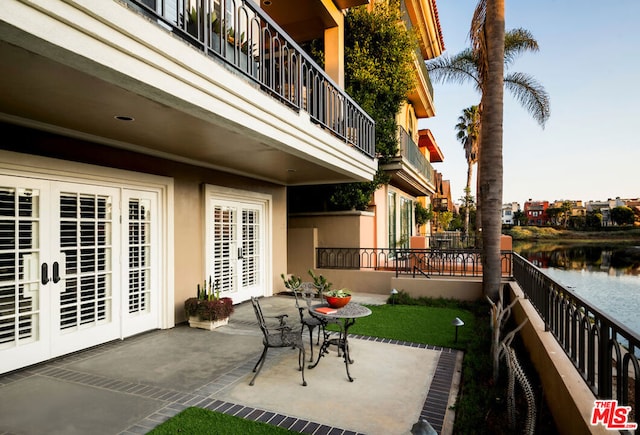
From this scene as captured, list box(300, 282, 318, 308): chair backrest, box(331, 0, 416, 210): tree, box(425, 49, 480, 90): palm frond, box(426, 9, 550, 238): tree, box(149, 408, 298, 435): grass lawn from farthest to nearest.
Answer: box(425, 49, 480, 90): palm frond → box(426, 9, 550, 238): tree → box(331, 0, 416, 210): tree → box(300, 282, 318, 308): chair backrest → box(149, 408, 298, 435): grass lawn

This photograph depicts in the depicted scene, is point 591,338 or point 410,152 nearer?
point 591,338

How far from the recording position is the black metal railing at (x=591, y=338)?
2.22m

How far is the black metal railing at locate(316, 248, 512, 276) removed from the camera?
1002 centimetres

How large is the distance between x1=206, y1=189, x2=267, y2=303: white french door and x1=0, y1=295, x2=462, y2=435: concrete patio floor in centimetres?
250

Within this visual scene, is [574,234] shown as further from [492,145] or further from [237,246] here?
[237,246]

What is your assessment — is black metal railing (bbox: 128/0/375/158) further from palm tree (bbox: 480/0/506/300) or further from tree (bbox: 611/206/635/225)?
tree (bbox: 611/206/635/225)

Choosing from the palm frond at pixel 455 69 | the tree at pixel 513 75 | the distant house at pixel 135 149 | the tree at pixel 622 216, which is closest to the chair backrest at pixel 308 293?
the distant house at pixel 135 149

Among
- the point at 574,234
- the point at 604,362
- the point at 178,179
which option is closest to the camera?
the point at 604,362

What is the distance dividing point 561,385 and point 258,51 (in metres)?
6.39

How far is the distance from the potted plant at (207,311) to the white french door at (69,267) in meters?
0.62

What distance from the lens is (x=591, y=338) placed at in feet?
9.18

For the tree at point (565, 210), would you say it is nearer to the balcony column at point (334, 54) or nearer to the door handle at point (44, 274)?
the balcony column at point (334, 54)

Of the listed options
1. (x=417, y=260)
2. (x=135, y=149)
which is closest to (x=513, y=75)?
(x=417, y=260)

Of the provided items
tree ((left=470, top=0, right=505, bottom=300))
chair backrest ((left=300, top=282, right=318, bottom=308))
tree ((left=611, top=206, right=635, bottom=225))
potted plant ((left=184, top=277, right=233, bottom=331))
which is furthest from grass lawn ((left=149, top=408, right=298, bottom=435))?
tree ((left=611, top=206, right=635, bottom=225))
